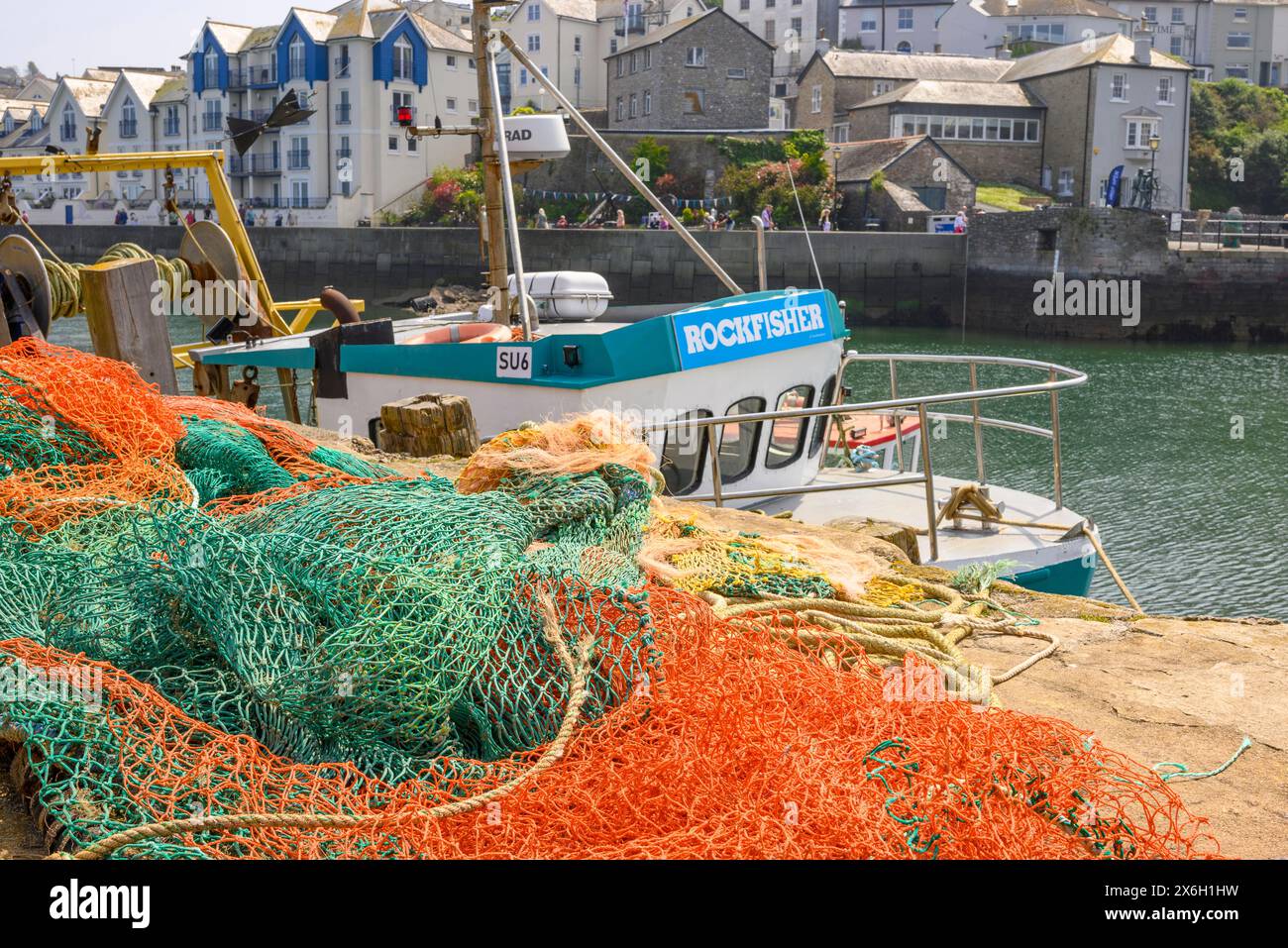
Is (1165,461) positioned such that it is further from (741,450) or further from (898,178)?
(898,178)

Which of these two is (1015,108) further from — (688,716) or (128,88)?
(688,716)

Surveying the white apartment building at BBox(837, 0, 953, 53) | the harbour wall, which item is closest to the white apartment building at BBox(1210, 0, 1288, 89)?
the white apartment building at BBox(837, 0, 953, 53)

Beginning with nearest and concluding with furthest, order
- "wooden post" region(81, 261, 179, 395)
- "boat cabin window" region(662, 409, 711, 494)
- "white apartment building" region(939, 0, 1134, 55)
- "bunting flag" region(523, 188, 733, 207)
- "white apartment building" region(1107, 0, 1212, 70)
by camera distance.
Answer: "wooden post" region(81, 261, 179, 395), "boat cabin window" region(662, 409, 711, 494), "bunting flag" region(523, 188, 733, 207), "white apartment building" region(939, 0, 1134, 55), "white apartment building" region(1107, 0, 1212, 70)

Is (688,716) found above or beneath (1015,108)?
beneath

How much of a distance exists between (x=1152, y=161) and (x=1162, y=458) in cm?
3877

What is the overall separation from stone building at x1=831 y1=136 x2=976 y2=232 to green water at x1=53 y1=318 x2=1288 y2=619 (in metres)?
14.2

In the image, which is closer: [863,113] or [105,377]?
[105,377]

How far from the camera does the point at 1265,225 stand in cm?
4397

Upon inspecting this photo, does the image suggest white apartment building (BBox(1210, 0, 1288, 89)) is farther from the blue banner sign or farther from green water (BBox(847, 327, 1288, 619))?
the blue banner sign

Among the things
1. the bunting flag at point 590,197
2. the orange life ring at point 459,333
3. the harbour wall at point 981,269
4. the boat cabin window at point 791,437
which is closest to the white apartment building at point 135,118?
the bunting flag at point 590,197

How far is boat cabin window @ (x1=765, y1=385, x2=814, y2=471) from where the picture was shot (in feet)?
32.3

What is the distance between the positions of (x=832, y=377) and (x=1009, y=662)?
6090 mm

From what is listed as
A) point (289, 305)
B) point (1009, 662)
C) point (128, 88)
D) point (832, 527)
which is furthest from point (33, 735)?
point (128, 88)
